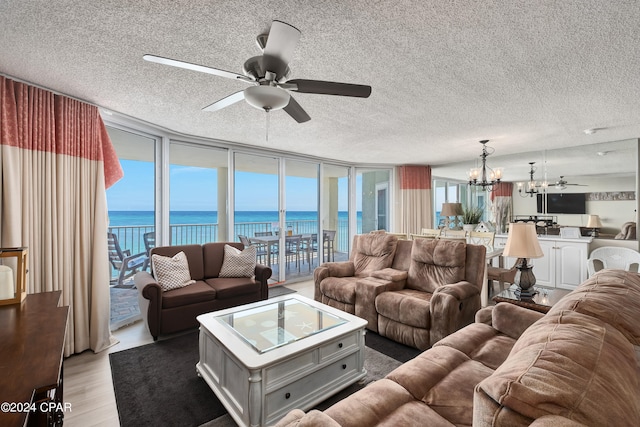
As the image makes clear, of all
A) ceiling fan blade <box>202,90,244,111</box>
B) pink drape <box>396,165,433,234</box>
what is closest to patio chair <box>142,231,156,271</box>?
ceiling fan blade <box>202,90,244,111</box>

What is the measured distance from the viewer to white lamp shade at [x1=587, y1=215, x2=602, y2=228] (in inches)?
172

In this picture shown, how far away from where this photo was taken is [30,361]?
1034mm

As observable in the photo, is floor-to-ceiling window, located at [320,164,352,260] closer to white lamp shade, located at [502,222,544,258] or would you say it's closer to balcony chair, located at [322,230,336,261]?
balcony chair, located at [322,230,336,261]

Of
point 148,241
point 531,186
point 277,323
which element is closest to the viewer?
point 277,323

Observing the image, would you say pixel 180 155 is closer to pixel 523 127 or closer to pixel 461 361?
pixel 461 361

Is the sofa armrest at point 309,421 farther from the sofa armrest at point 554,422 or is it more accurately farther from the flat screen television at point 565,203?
the flat screen television at point 565,203

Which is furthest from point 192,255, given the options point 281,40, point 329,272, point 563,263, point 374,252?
point 563,263

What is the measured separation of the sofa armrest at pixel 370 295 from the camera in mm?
2971

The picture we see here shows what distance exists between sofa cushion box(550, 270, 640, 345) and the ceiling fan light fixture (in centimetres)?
171

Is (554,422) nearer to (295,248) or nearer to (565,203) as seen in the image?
(295,248)

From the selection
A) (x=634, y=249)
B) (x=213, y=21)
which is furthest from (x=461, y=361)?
(x=634, y=249)

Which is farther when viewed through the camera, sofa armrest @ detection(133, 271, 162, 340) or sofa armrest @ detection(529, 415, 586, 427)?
sofa armrest @ detection(133, 271, 162, 340)

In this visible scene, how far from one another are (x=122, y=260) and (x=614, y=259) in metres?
6.69

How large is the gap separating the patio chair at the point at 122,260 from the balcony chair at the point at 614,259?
6144 millimetres
